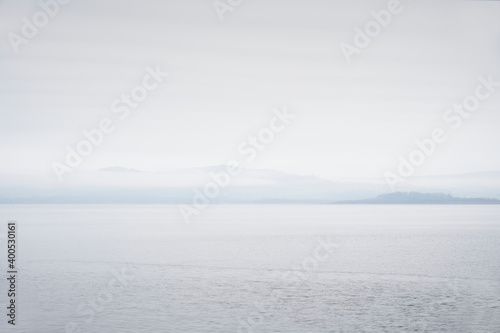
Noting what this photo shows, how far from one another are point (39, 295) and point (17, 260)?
8.85 m

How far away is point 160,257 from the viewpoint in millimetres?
23906

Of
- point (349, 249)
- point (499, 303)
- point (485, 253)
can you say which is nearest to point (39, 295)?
point (499, 303)

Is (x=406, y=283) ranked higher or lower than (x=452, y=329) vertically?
higher

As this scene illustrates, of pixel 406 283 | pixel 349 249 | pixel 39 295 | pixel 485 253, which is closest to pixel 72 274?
pixel 39 295

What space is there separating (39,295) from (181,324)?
15.3 feet

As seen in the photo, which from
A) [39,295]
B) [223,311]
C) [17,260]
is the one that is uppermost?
[17,260]

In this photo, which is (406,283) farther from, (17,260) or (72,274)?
(17,260)

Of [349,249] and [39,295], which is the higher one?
[349,249]

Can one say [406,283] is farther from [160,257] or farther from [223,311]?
[160,257]

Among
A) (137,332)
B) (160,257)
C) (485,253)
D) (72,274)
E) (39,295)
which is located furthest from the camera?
(485,253)

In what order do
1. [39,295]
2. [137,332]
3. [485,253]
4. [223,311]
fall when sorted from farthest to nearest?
[485,253], [39,295], [223,311], [137,332]

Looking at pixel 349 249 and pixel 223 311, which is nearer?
pixel 223 311

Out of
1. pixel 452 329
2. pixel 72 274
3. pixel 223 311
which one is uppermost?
→ pixel 72 274

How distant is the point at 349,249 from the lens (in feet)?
90.9
